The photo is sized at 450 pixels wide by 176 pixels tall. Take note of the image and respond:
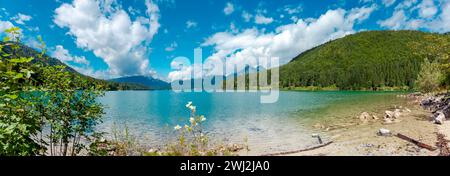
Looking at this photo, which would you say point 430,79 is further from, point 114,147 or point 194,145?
point 114,147

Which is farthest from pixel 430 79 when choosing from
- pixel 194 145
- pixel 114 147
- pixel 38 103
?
pixel 38 103

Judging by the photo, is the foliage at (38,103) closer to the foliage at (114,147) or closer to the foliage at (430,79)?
the foliage at (114,147)

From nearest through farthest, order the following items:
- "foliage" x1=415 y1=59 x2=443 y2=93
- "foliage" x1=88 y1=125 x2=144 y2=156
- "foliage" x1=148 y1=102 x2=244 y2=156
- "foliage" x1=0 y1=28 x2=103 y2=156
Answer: "foliage" x1=0 y1=28 x2=103 y2=156
"foliage" x1=148 y1=102 x2=244 y2=156
"foliage" x1=88 y1=125 x2=144 y2=156
"foliage" x1=415 y1=59 x2=443 y2=93

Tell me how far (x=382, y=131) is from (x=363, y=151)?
509 centimetres

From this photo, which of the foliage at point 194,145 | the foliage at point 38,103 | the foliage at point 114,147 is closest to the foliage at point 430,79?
the foliage at point 194,145

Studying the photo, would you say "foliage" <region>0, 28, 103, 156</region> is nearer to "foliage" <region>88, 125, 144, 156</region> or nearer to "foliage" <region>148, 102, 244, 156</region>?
"foliage" <region>88, 125, 144, 156</region>

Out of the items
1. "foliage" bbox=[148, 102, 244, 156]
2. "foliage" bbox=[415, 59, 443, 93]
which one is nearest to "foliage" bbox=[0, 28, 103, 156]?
"foliage" bbox=[148, 102, 244, 156]

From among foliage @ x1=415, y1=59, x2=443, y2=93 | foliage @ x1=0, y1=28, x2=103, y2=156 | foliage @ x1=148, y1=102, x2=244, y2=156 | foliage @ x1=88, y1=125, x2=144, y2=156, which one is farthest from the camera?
foliage @ x1=415, y1=59, x2=443, y2=93

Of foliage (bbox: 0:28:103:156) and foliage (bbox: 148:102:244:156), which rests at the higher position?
foliage (bbox: 0:28:103:156)

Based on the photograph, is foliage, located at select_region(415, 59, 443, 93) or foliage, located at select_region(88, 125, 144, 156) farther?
foliage, located at select_region(415, 59, 443, 93)
